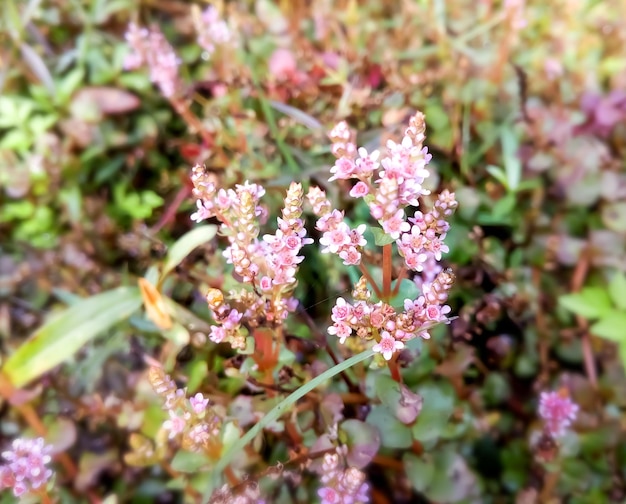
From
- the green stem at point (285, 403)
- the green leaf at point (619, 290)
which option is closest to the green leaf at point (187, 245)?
the green stem at point (285, 403)

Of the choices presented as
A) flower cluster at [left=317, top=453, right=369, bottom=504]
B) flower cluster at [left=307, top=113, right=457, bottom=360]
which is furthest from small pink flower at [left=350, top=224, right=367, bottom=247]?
flower cluster at [left=317, top=453, right=369, bottom=504]

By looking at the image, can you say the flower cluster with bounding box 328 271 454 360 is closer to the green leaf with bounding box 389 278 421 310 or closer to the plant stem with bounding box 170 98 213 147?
the green leaf with bounding box 389 278 421 310

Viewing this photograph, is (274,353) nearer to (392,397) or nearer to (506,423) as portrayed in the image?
(392,397)

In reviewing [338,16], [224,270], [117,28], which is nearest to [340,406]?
[224,270]

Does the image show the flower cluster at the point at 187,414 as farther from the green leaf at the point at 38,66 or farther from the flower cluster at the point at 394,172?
the green leaf at the point at 38,66

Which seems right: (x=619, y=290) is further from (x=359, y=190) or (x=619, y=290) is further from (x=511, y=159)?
(x=359, y=190)
